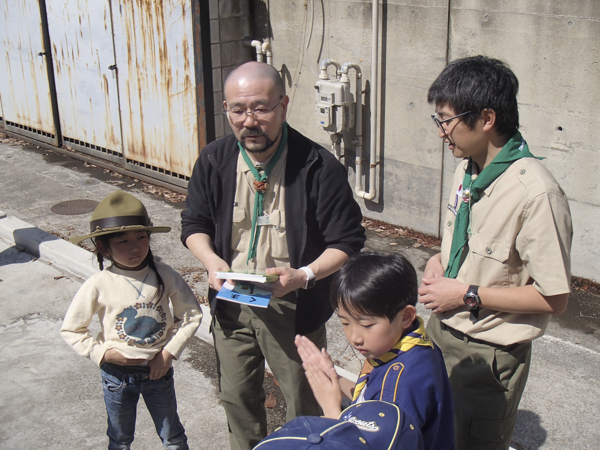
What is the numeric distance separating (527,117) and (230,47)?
3839 millimetres

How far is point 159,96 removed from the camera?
8164mm

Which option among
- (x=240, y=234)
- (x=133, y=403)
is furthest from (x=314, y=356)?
(x=133, y=403)

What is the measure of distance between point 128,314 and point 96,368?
172cm

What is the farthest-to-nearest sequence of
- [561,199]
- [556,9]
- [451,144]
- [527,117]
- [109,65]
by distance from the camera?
1. [109,65]
2. [527,117]
3. [556,9]
4. [451,144]
5. [561,199]

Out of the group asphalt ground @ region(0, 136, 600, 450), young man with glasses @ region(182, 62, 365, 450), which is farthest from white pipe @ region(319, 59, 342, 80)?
young man with glasses @ region(182, 62, 365, 450)

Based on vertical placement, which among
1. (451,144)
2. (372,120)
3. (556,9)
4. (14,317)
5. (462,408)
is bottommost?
(14,317)

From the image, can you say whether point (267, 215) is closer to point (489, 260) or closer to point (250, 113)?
point (250, 113)

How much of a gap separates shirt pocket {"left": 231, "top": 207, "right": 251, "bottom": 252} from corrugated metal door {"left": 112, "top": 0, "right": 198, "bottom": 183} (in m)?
5.02

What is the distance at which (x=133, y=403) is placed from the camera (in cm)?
309

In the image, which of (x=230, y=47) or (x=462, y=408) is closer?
(x=462, y=408)

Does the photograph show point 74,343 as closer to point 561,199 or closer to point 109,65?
point 561,199

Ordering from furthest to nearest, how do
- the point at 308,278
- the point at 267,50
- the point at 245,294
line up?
the point at 267,50, the point at 308,278, the point at 245,294

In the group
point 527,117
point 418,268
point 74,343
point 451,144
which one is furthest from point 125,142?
point 451,144

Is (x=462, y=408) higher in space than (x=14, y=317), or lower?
higher
